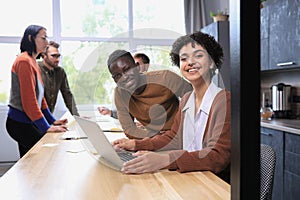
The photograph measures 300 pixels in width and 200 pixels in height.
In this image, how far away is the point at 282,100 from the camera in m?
2.86

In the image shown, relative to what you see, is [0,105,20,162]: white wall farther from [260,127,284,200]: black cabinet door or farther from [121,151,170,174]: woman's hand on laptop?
[121,151,170,174]: woman's hand on laptop

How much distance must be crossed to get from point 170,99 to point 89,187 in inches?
42.9

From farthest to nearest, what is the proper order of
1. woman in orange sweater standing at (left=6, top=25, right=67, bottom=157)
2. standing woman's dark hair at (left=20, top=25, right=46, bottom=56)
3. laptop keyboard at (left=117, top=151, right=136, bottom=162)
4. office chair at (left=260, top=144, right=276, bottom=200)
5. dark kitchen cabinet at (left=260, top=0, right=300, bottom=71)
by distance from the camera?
→ dark kitchen cabinet at (left=260, top=0, right=300, bottom=71) < standing woman's dark hair at (left=20, top=25, right=46, bottom=56) < woman in orange sweater standing at (left=6, top=25, right=67, bottom=157) < laptop keyboard at (left=117, top=151, right=136, bottom=162) < office chair at (left=260, top=144, right=276, bottom=200)

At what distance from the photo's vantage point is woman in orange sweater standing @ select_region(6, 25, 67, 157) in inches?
83.0

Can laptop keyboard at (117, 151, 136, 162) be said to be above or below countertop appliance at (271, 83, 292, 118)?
below

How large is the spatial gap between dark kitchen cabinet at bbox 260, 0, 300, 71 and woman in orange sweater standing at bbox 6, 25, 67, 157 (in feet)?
5.45

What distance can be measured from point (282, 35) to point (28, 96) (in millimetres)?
2079

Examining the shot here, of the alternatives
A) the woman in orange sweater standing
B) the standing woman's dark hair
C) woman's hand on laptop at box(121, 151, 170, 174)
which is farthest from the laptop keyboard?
the standing woman's dark hair

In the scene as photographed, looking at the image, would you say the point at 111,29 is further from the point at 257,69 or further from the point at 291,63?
the point at 257,69

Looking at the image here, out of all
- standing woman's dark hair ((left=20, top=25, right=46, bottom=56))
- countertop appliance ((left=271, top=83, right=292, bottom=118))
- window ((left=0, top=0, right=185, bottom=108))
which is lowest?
countertop appliance ((left=271, top=83, right=292, bottom=118))

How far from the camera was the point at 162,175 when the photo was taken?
101 centimetres

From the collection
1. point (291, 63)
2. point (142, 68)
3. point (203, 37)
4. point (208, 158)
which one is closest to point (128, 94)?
point (142, 68)

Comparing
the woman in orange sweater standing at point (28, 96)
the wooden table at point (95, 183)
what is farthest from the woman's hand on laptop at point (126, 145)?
the woman in orange sweater standing at point (28, 96)

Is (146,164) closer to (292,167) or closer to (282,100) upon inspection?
(292,167)
